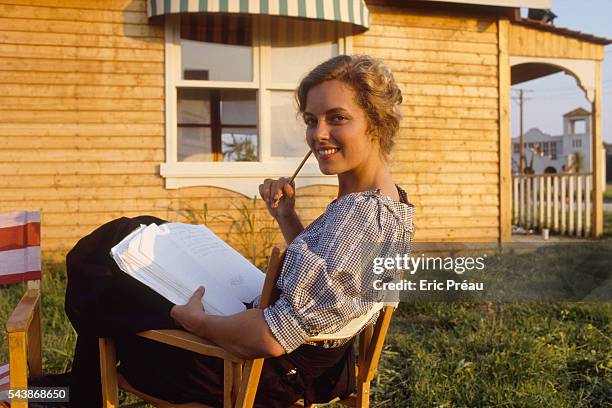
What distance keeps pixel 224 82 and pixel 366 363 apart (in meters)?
5.17

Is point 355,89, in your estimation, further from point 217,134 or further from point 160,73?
point 217,134

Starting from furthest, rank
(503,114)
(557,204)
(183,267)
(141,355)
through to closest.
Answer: (557,204), (503,114), (141,355), (183,267)

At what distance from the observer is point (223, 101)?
8.01m

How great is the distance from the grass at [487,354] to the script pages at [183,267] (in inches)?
60.3

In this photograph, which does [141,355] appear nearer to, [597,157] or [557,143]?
[597,157]

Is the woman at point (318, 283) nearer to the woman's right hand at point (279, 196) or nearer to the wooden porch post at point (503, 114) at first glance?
the woman's right hand at point (279, 196)

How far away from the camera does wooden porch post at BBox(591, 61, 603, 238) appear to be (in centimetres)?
872

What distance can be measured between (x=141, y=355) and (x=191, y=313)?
0.32m

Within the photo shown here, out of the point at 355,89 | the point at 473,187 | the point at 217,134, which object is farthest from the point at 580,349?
the point at 217,134

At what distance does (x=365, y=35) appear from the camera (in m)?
6.89

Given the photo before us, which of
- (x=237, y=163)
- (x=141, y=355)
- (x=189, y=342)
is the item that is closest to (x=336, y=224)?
(x=189, y=342)

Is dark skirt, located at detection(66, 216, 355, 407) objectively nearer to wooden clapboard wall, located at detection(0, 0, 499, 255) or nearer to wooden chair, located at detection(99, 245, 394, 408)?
wooden chair, located at detection(99, 245, 394, 408)

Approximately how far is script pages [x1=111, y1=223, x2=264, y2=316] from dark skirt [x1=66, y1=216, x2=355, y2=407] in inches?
1.8

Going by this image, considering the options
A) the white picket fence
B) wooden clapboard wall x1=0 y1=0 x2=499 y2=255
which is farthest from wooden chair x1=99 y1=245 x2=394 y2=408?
the white picket fence
